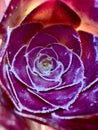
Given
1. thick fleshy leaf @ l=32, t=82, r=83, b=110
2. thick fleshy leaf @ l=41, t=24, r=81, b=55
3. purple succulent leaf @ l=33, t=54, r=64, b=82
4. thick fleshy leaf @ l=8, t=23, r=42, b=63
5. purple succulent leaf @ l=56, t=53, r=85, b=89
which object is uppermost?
thick fleshy leaf @ l=8, t=23, r=42, b=63

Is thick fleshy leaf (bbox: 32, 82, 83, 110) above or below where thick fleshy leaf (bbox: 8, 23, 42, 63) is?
below

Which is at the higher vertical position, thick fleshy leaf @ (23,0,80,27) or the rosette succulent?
thick fleshy leaf @ (23,0,80,27)

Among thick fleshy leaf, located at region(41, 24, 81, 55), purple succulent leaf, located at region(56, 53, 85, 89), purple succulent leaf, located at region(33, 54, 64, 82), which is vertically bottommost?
purple succulent leaf, located at region(56, 53, 85, 89)

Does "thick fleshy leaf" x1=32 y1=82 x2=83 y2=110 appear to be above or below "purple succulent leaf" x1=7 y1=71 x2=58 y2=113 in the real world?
below
